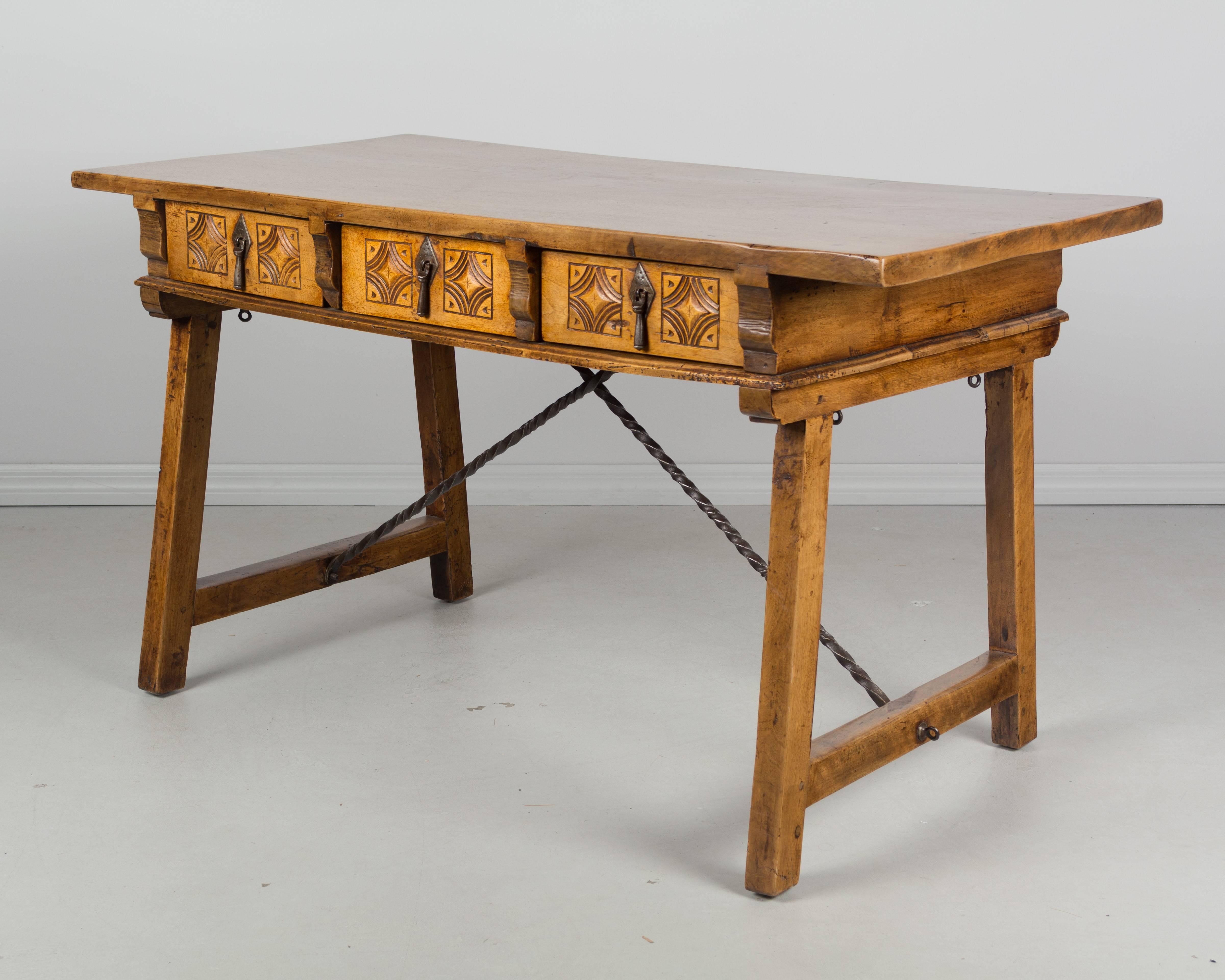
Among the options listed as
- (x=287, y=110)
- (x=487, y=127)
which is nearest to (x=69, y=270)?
(x=287, y=110)

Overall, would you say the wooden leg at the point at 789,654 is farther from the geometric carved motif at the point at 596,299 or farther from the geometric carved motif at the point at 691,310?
the geometric carved motif at the point at 596,299

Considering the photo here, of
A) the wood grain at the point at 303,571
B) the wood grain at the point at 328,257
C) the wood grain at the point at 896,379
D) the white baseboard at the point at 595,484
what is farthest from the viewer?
the white baseboard at the point at 595,484

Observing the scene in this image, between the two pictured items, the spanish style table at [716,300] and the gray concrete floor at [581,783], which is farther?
the gray concrete floor at [581,783]

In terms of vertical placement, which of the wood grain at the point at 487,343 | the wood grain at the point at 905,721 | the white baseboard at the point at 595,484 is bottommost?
the wood grain at the point at 905,721

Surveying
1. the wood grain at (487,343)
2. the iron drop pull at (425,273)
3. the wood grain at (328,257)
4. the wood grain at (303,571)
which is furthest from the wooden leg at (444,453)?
the iron drop pull at (425,273)

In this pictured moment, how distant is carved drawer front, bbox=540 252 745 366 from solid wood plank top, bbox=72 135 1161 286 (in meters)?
0.04

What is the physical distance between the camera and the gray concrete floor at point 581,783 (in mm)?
2354

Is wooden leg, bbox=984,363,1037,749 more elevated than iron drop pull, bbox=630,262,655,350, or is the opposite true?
iron drop pull, bbox=630,262,655,350

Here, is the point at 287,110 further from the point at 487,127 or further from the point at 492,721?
the point at 492,721

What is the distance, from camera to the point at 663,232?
89.7 inches

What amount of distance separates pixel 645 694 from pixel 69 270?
8.69ft

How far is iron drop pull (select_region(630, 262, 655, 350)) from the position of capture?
2.30 m

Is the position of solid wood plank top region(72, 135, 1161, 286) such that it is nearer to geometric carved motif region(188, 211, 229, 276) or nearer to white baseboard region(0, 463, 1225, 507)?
geometric carved motif region(188, 211, 229, 276)

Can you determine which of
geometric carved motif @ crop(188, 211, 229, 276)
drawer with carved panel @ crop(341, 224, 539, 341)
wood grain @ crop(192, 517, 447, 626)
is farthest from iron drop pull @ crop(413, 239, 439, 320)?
wood grain @ crop(192, 517, 447, 626)
